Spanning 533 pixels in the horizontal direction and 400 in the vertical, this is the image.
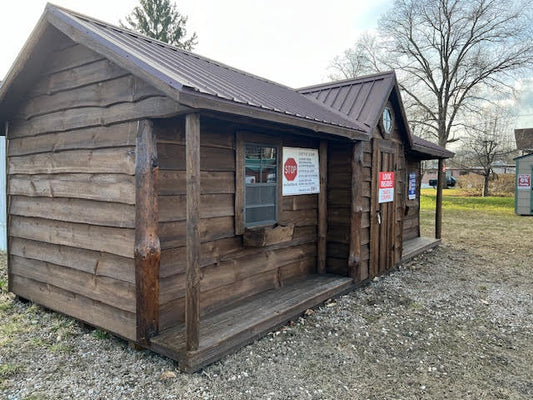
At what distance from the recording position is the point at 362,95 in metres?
6.17

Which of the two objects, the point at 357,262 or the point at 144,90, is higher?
the point at 144,90

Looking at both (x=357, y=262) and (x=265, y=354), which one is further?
(x=357, y=262)

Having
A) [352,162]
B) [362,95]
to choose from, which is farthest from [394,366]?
[362,95]

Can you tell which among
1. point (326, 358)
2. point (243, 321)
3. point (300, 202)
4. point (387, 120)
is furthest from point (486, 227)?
point (243, 321)

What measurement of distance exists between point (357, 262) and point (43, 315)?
4188mm

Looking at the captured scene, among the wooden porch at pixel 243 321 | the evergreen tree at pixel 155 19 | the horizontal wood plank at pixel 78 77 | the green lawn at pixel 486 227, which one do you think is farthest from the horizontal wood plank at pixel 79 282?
the evergreen tree at pixel 155 19

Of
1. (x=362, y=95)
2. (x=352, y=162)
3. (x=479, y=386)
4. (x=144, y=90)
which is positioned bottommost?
(x=479, y=386)

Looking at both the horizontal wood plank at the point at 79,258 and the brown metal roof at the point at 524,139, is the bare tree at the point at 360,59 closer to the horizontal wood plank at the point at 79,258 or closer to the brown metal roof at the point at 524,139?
the brown metal roof at the point at 524,139

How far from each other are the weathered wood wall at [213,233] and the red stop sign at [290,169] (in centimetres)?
26

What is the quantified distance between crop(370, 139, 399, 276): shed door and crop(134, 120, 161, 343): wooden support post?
149 inches

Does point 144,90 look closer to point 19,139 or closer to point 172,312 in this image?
point 172,312

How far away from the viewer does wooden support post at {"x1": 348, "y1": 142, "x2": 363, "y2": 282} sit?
5.44 metres

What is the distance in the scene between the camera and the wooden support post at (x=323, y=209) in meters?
5.64

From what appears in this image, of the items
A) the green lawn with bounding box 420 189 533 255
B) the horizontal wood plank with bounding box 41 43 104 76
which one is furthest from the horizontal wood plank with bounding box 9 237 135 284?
the green lawn with bounding box 420 189 533 255
